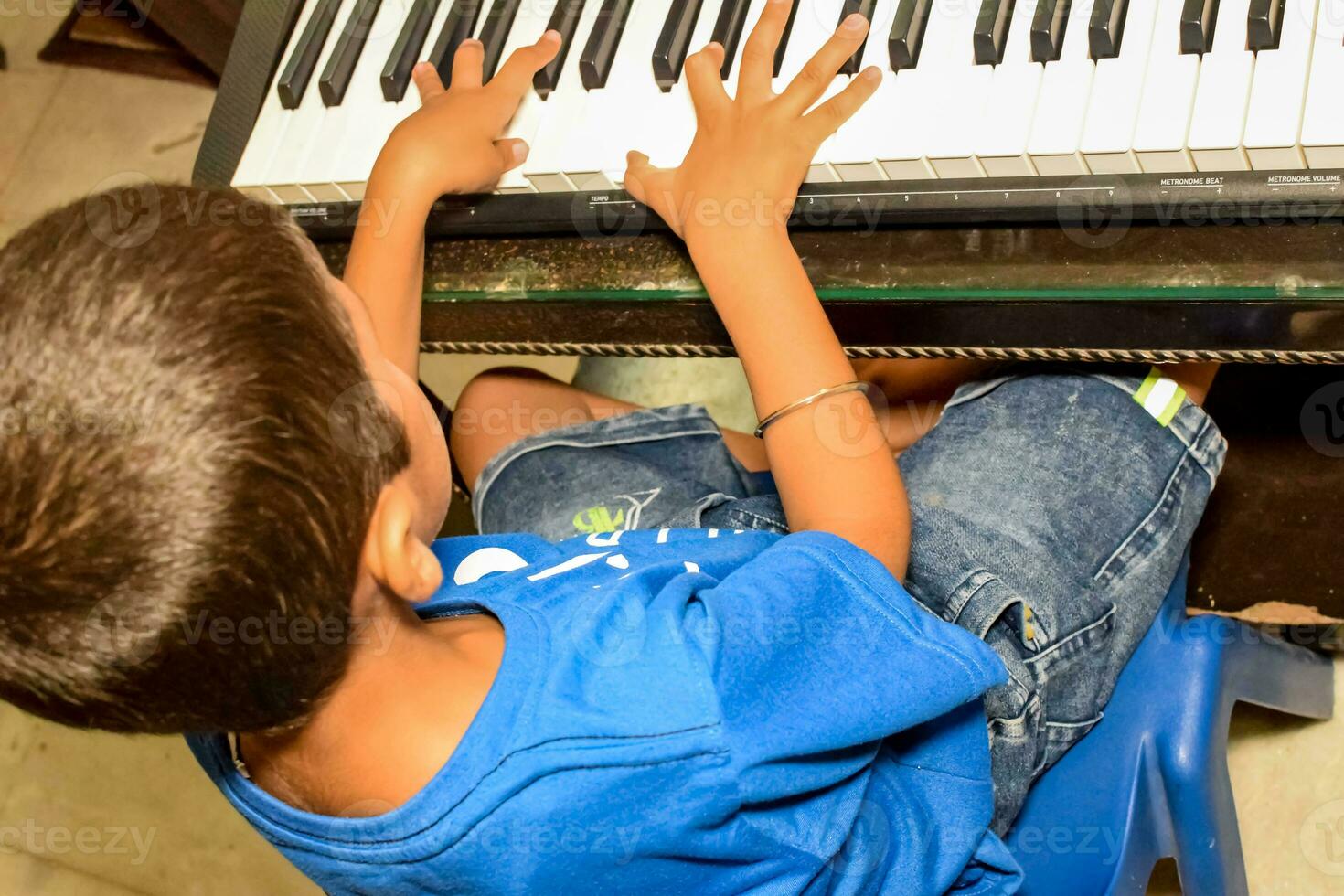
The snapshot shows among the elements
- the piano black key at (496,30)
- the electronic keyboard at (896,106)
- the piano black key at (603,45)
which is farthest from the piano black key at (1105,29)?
the piano black key at (496,30)

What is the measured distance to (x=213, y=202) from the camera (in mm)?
779

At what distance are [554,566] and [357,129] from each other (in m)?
0.45

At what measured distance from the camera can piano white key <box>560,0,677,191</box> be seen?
1.06m

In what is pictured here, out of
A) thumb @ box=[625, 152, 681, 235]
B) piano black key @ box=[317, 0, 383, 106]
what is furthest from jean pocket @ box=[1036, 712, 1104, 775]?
piano black key @ box=[317, 0, 383, 106]

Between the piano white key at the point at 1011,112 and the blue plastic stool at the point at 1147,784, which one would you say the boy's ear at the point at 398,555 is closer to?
the piano white key at the point at 1011,112

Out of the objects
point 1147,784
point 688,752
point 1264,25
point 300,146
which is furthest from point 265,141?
point 1147,784

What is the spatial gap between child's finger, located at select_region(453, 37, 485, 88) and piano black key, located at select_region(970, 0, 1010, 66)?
425 millimetres

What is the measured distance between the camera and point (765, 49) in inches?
40.6

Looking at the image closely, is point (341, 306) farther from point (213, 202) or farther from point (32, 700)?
point (32, 700)

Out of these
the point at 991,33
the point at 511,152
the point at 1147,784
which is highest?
the point at 991,33

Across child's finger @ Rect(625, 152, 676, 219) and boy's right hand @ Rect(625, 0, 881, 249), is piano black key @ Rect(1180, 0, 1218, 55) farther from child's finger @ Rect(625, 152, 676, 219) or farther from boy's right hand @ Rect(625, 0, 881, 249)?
child's finger @ Rect(625, 152, 676, 219)

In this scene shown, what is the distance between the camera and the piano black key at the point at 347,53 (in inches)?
47.1

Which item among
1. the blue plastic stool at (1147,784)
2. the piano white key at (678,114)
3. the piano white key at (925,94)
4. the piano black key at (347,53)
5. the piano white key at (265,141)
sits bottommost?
the blue plastic stool at (1147,784)

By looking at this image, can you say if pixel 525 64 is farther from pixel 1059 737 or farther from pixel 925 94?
pixel 1059 737
